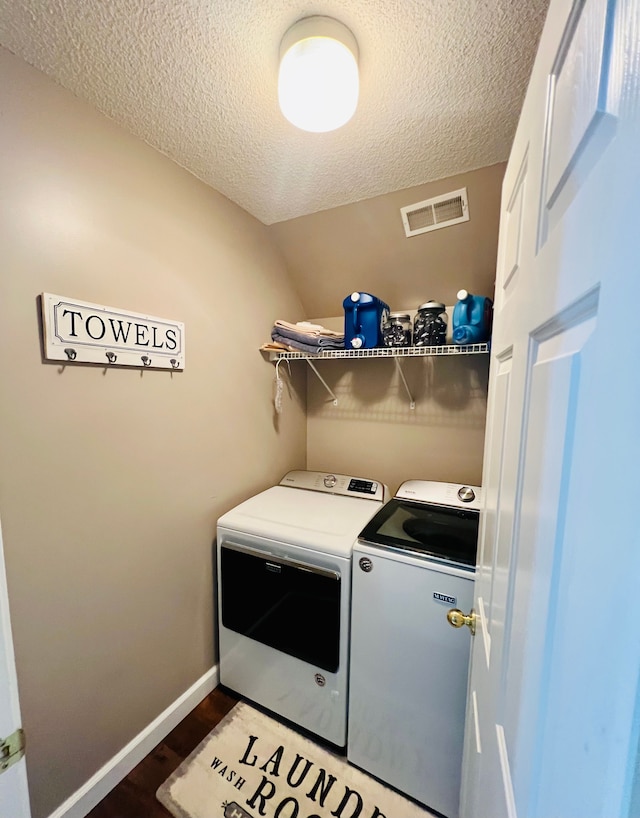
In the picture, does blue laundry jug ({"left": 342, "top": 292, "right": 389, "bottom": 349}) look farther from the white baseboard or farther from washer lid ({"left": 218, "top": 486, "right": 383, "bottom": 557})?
the white baseboard

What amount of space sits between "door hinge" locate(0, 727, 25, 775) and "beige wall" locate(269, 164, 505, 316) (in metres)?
2.12

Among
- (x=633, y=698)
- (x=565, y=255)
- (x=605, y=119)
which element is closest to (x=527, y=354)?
(x=565, y=255)

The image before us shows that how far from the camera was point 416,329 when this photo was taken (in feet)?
5.48

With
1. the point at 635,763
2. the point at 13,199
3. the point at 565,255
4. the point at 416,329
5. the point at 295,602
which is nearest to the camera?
the point at 635,763

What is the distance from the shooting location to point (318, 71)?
2.88 ft

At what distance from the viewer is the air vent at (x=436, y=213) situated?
150cm

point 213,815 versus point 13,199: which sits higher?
point 13,199

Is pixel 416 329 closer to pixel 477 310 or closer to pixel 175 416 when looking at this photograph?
pixel 477 310

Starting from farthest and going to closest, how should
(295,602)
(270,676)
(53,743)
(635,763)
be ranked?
(270,676)
(295,602)
(53,743)
(635,763)

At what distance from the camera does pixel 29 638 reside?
1030 mm

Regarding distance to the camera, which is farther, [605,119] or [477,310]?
[477,310]

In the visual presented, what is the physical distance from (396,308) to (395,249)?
0.37m

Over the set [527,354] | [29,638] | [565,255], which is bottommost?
[29,638]

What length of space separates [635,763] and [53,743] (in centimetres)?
166
